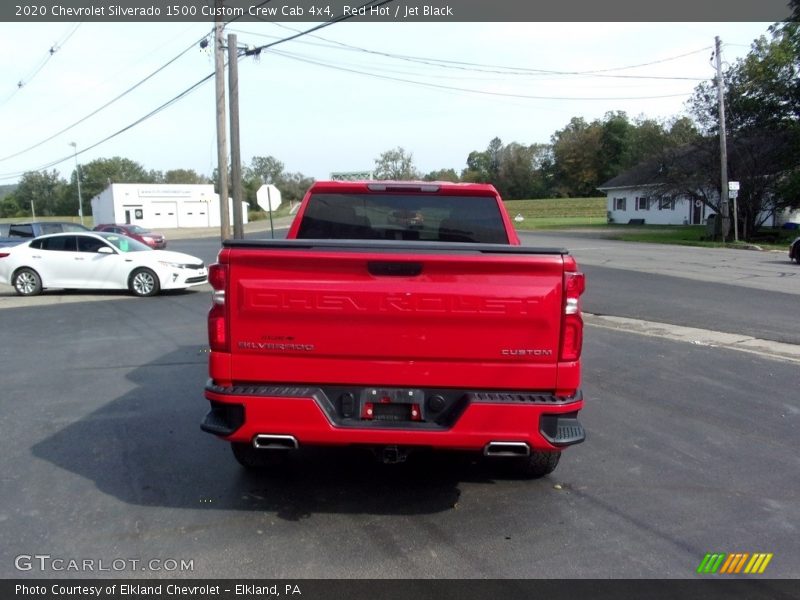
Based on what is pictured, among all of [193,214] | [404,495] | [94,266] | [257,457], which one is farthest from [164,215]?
[404,495]

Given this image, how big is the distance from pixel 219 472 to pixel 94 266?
1245 centimetres

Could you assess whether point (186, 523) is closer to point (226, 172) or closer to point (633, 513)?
point (633, 513)

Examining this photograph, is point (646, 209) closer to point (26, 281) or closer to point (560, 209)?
point (560, 209)

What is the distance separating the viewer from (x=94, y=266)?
15734mm

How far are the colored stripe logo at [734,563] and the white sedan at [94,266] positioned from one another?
13729mm

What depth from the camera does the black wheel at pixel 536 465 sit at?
4645 millimetres

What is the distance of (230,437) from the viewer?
3.83m

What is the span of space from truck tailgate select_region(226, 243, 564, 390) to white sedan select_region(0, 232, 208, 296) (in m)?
12.5

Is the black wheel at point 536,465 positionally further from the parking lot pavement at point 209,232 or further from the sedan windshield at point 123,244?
the parking lot pavement at point 209,232

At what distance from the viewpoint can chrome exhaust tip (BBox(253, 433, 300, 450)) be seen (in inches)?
149

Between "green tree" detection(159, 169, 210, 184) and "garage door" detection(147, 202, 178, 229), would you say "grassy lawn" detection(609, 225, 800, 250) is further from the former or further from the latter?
"green tree" detection(159, 169, 210, 184)

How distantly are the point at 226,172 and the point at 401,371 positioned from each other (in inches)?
717

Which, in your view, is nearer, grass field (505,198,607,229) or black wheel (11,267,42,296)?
black wheel (11,267,42,296)

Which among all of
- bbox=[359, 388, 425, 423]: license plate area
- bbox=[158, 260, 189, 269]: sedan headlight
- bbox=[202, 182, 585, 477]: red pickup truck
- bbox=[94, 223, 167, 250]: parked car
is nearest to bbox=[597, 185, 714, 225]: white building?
bbox=[94, 223, 167, 250]: parked car
